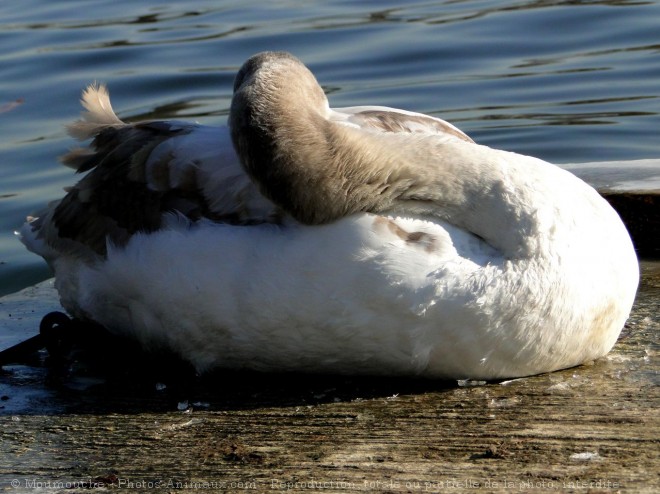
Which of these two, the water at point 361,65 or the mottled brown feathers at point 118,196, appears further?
Result: the water at point 361,65

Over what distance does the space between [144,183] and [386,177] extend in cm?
104

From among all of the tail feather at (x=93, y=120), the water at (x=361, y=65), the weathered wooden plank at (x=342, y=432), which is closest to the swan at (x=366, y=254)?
the weathered wooden plank at (x=342, y=432)

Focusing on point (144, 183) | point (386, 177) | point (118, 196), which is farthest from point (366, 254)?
point (118, 196)

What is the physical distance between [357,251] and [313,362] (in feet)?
1.50

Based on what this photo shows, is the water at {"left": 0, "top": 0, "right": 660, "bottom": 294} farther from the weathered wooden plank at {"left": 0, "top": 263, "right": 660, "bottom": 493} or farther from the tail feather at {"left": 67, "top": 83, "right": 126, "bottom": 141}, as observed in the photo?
the weathered wooden plank at {"left": 0, "top": 263, "right": 660, "bottom": 493}

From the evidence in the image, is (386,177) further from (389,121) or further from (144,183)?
(144,183)

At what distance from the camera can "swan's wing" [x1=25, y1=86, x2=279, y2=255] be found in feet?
13.8

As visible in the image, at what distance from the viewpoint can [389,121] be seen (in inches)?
177

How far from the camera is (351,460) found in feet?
11.4

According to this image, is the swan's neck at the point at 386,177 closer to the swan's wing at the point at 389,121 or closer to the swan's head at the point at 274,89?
the swan's head at the point at 274,89

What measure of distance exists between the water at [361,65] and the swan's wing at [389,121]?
3.26 m

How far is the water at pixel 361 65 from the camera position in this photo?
8.68m

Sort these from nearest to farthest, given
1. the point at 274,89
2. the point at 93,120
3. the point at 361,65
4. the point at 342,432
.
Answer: the point at 342,432
the point at 274,89
the point at 93,120
the point at 361,65

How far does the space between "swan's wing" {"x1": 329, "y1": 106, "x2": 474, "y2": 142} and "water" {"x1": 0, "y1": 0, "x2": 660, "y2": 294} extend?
3265 millimetres
